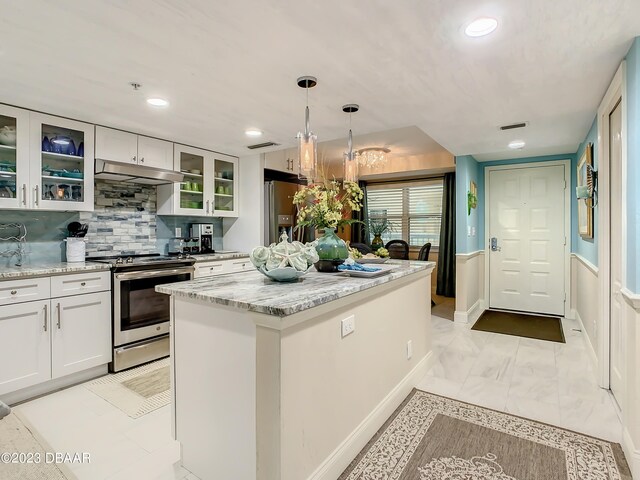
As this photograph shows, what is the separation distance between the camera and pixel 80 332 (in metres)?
2.87

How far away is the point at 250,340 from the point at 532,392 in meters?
2.37

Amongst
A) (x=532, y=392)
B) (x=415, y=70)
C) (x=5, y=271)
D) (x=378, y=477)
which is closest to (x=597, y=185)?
(x=532, y=392)

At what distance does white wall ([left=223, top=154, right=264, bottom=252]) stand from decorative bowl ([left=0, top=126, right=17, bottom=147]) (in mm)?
2383

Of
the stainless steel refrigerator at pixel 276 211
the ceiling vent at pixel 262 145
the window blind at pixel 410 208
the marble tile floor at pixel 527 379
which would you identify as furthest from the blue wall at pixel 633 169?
the window blind at pixel 410 208

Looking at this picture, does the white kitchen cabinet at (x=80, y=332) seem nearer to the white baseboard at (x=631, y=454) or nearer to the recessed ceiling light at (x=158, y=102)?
the recessed ceiling light at (x=158, y=102)

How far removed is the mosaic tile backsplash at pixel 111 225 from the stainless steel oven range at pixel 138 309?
277mm

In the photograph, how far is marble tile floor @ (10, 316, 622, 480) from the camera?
6.36 ft

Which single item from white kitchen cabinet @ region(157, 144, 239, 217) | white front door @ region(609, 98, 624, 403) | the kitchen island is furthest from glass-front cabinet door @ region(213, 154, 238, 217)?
white front door @ region(609, 98, 624, 403)

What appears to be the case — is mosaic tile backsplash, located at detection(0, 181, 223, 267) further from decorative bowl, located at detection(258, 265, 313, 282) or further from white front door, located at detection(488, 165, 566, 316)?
white front door, located at detection(488, 165, 566, 316)

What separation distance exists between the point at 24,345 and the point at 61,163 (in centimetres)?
158

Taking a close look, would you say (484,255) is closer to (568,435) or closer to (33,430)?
(568,435)

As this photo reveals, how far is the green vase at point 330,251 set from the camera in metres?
2.37

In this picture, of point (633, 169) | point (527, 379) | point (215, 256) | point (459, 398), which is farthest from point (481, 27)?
point (215, 256)

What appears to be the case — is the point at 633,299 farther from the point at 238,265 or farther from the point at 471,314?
the point at 238,265
